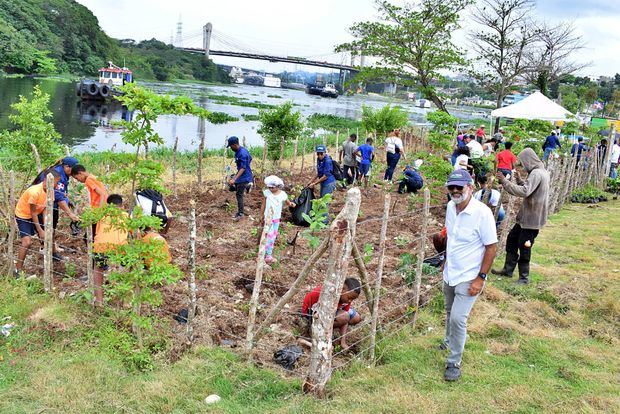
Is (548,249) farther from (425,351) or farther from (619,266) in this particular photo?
(425,351)

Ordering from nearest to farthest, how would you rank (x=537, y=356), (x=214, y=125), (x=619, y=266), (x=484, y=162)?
(x=537, y=356) → (x=619, y=266) → (x=484, y=162) → (x=214, y=125)

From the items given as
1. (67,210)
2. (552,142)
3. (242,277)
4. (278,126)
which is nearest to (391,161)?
(278,126)

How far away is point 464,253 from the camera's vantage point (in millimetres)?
4035

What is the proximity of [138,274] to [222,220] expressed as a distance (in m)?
4.78

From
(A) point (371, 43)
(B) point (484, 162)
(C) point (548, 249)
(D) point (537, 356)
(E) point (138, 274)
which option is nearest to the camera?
(E) point (138, 274)

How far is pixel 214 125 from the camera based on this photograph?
32781mm

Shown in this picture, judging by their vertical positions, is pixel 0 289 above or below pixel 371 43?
below

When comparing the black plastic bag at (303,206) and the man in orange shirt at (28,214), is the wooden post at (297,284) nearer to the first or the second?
the man in orange shirt at (28,214)

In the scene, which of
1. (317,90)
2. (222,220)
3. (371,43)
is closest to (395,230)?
(222,220)

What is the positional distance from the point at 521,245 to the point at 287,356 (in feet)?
11.5

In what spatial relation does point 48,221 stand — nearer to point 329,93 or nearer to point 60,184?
point 60,184

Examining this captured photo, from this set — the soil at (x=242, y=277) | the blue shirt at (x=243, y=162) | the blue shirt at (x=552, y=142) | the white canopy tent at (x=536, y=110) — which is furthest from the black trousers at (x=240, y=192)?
the blue shirt at (x=552, y=142)

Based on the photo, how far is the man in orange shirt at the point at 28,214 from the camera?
18.2 feet

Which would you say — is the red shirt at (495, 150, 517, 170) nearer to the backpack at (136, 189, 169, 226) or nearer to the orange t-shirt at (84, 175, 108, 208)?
the backpack at (136, 189, 169, 226)
